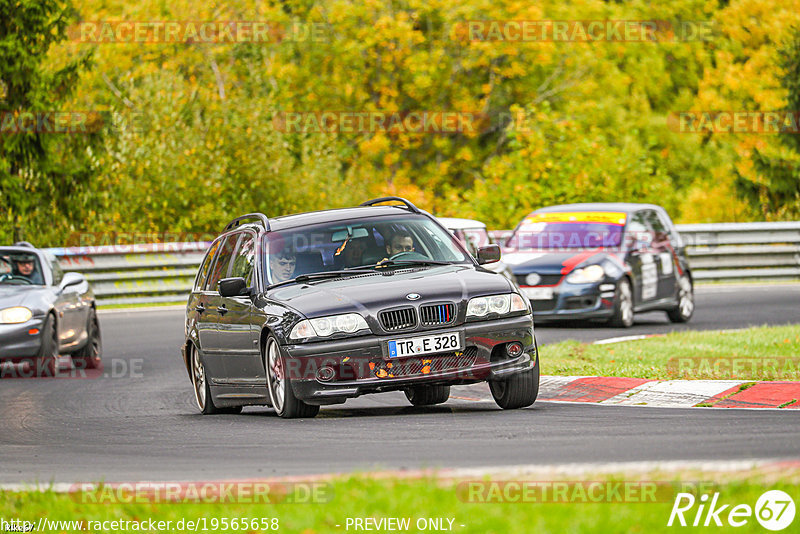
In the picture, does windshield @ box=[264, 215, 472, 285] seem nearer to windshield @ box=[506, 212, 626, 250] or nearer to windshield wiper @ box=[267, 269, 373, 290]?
windshield wiper @ box=[267, 269, 373, 290]

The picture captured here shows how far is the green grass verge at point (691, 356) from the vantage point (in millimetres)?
12500

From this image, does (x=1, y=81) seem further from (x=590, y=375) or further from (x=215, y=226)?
(x=590, y=375)

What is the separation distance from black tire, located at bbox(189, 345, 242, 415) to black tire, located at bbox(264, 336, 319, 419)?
1435 mm

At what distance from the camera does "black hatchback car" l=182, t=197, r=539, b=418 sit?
33.4 ft

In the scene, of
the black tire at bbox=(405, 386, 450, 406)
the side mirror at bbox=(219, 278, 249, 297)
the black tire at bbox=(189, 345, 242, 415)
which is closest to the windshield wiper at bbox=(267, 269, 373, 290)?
the side mirror at bbox=(219, 278, 249, 297)

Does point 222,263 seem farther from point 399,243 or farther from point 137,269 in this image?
point 137,269

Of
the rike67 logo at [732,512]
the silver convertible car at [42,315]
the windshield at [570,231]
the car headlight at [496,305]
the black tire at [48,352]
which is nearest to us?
the rike67 logo at [732,512]

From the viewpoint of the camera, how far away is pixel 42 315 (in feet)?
52.2

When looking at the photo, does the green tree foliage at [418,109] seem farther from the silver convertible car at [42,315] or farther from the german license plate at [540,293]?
the german license plate at [540,293]

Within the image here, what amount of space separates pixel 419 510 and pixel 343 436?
3299 millimetres

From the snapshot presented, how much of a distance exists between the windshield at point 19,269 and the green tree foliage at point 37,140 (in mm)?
10984

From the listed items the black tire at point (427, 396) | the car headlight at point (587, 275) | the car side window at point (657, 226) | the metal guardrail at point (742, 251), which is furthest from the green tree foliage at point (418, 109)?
the black tire at point (427, 396)

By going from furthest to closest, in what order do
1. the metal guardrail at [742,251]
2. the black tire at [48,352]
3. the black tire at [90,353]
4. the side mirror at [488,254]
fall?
the metal guardrail at [742,251], the black tire at [90,353], the black tire at [48,352], the side mirror at [488,254]

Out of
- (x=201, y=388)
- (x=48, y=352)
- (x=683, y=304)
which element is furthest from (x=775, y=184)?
(x=201, y=388)
